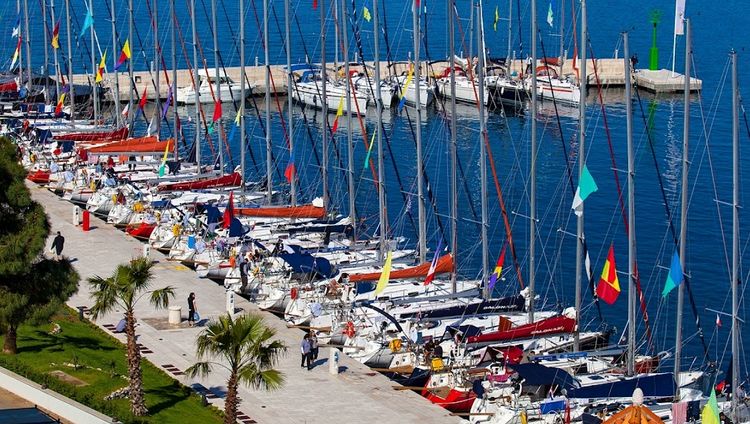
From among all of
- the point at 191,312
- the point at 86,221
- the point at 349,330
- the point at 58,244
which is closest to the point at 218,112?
the point at 86,221

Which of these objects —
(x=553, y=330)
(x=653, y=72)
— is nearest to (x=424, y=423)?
(x=553, y=330)

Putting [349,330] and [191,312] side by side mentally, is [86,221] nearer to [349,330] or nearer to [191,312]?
[191,312]

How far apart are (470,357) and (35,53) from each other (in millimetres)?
91047

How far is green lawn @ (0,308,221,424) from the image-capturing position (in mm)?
45375

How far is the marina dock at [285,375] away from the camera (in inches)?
1880

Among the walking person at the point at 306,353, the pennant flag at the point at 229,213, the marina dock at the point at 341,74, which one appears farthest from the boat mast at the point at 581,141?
the marina dock at the point at 341,74

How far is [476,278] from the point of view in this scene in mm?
68625

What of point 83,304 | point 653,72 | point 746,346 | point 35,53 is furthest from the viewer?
point 35,53

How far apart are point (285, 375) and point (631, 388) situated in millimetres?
11035

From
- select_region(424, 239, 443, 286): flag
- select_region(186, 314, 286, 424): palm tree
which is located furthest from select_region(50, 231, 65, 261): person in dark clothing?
select_region(186, 314, 286, 424): palm tree

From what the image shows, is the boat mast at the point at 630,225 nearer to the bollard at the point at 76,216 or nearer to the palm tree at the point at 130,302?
the palm tree at the point at 130,302

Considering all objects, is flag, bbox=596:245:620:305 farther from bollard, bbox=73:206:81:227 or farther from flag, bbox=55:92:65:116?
flag, bbox=55:92:65:116

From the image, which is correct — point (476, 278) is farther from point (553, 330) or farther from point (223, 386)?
point (223, 386)

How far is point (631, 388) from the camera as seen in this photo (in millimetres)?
49000
